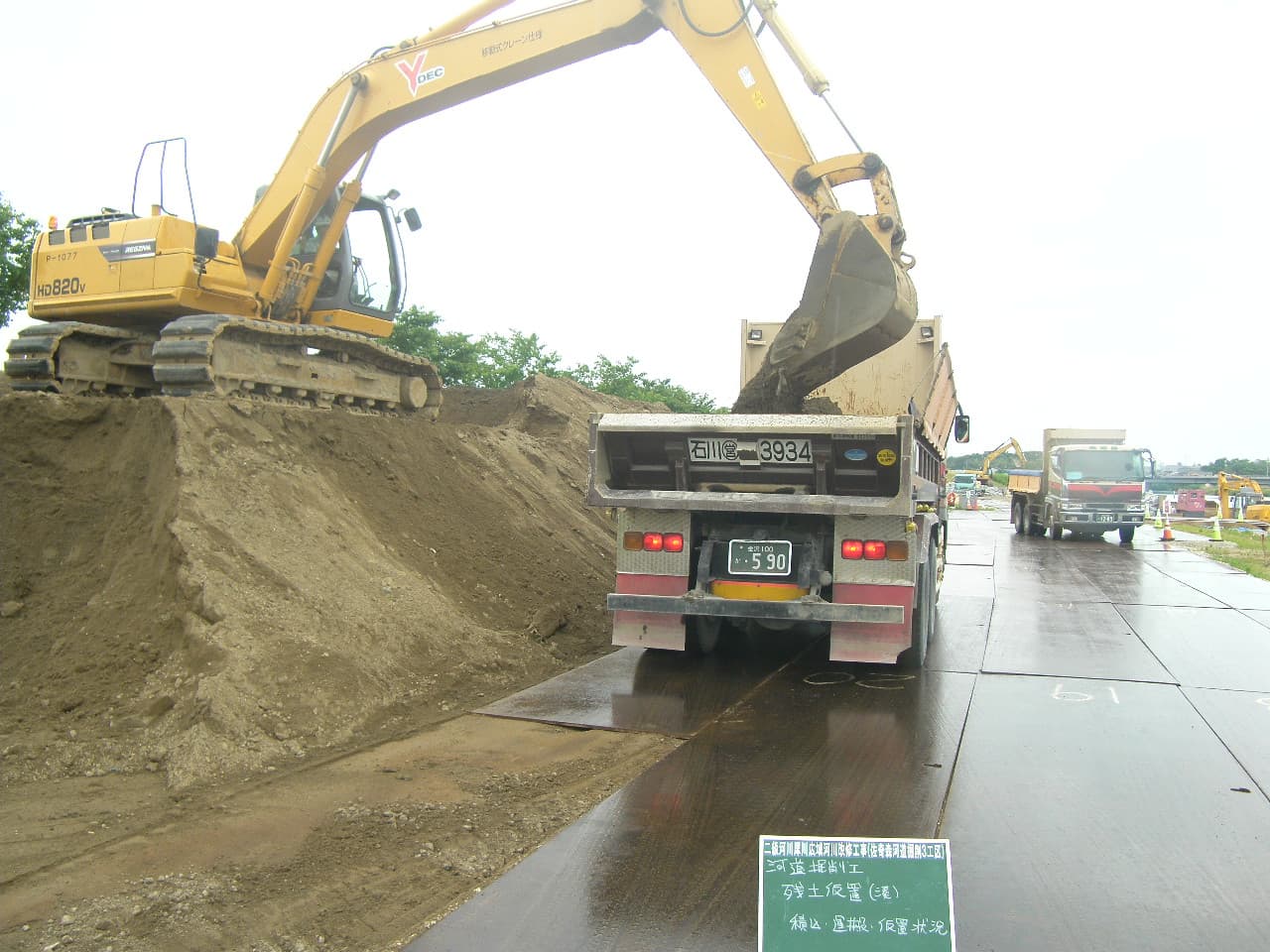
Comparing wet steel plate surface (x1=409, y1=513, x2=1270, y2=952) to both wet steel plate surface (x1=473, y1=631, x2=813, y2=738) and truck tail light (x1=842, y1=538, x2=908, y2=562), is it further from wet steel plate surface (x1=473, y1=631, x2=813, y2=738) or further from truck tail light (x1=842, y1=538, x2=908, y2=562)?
truck tail light (x1=842, y1=538, x2=908, y2=562)

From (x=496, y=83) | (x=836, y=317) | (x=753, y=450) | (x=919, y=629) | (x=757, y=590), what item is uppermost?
(x=496, y=83)

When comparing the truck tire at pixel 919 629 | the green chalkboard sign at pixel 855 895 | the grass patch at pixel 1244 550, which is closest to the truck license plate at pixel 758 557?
the truck tire at pixel 919 629

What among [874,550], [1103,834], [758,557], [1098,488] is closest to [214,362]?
[758,557]

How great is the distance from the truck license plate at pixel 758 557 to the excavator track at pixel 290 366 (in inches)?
213

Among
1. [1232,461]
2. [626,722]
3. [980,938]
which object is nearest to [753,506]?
[626,722]

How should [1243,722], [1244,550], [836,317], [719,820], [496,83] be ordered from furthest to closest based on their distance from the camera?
[1244,550]
[496,83]
[836,317]
[1243,722]
[719,820]

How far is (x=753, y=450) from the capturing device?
7.97 metres

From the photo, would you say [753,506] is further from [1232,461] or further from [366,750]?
[1232,461]

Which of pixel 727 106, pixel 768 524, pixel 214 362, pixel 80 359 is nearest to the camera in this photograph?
pixel 768 524

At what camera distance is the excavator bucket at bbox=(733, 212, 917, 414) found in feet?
29.4

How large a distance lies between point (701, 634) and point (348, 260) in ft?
22.4

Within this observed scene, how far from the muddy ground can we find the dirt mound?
0.08 feet

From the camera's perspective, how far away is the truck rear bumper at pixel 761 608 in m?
7.62

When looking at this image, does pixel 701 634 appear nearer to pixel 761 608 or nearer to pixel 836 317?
pixel 761 608
